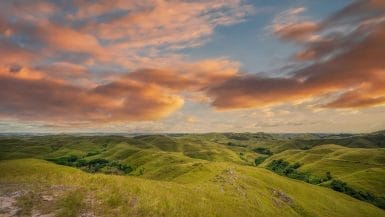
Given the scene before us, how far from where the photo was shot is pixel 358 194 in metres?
145

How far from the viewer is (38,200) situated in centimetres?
3362

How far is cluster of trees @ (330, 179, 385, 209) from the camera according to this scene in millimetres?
138375

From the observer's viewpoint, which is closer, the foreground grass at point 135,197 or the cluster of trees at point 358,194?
the foreground grass at point 135,197

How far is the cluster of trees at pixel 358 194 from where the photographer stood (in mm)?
138375

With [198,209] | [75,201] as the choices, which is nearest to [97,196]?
[75,201]

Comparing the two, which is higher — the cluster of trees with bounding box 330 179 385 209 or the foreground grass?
the foreground grass

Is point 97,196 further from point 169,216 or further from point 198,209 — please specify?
point 198,209

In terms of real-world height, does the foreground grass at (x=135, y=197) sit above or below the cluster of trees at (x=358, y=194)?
above

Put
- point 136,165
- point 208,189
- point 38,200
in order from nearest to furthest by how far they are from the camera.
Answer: point 38,200
point 208,189
point 136,165

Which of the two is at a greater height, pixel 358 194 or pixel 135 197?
pixel 135 197

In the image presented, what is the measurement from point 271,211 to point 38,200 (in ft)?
136

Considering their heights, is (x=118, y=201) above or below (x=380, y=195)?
above

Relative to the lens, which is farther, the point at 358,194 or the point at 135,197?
the point at 358,194

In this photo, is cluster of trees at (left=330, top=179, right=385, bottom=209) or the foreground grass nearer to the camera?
the foreground grass
